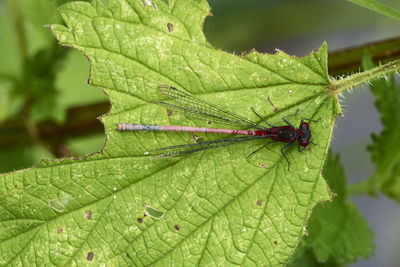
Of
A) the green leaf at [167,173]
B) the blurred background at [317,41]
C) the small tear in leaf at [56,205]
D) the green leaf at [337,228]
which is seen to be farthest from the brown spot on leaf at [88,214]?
the blurred background at [317,41]

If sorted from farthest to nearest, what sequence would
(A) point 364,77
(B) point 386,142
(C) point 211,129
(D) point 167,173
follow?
(B) point 386,142 < (C) point 211,129 < (D) point 167,173 < (A) point 364,77

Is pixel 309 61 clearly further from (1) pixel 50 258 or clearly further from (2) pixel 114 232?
(1) pixel 50 258

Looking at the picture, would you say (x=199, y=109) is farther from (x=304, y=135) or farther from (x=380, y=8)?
(x=380, y=8)

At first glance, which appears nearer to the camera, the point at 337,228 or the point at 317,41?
the point at 337,228

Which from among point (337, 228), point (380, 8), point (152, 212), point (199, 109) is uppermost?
point (380, 8)

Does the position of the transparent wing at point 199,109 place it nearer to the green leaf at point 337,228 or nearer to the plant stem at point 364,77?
the plant stem at point 364,77

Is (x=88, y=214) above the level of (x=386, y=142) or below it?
below

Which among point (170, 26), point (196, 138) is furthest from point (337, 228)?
point (170, 26)
